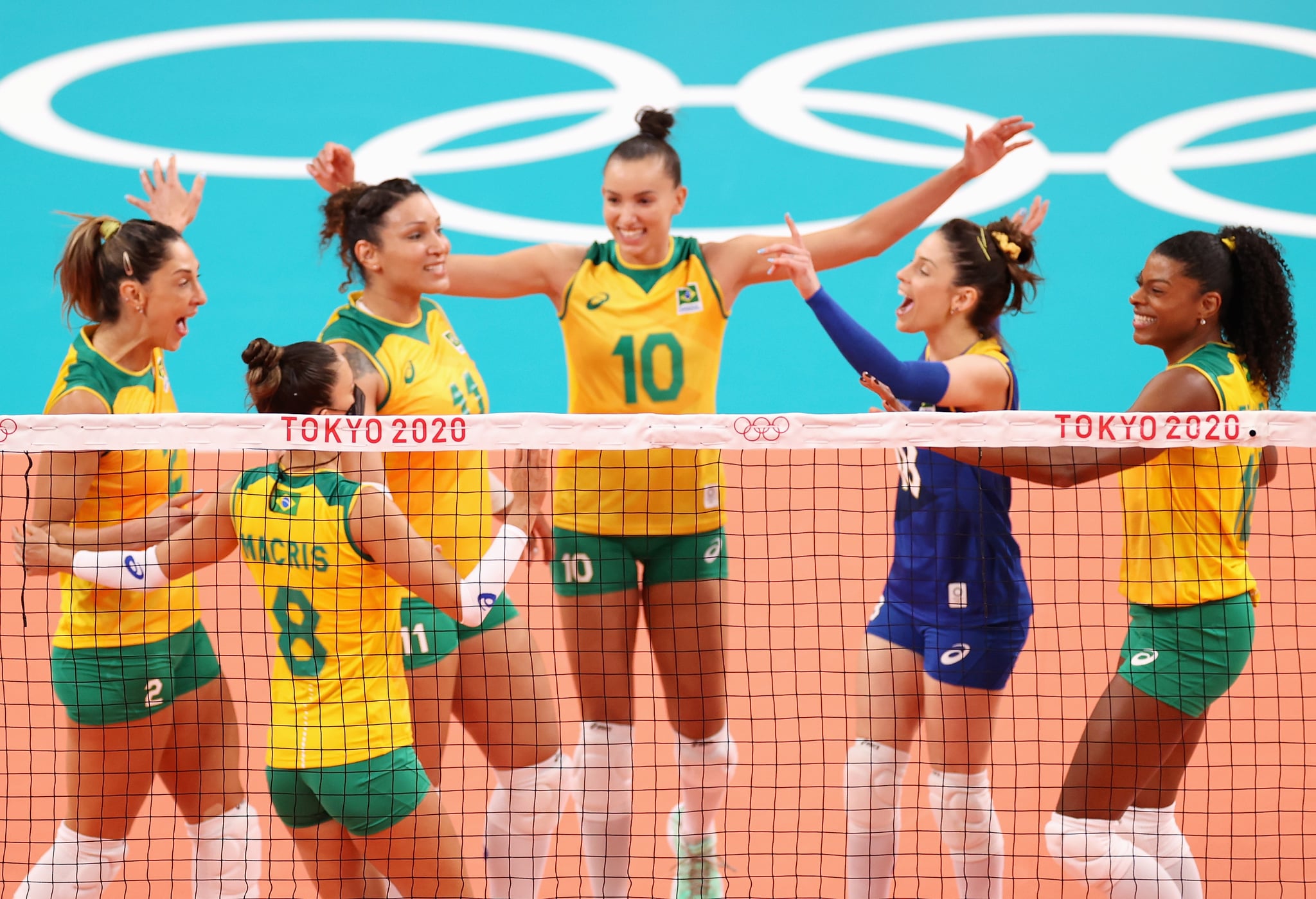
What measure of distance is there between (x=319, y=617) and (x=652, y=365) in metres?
1.86

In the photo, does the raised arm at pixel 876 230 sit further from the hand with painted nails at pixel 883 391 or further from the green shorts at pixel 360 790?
the green shorts at pixel 360 790

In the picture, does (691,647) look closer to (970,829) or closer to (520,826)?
(520,826)

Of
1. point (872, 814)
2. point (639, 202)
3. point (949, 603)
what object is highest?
point (639, 202)

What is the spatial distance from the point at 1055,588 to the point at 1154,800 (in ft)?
10.6

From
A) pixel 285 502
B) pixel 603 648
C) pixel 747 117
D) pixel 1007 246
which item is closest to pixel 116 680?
pixel 285 502

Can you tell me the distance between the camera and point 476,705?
534 centimetres

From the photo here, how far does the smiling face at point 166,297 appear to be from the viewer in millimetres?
5035

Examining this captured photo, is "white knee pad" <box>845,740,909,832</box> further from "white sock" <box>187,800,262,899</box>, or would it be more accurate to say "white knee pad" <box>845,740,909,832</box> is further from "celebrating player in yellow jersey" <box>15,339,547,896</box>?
"white sock" <box>187,800,262,899</box>

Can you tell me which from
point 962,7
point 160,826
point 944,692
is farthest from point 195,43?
point 944,692

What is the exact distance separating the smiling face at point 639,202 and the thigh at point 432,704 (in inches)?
72.2

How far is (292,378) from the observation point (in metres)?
4.52

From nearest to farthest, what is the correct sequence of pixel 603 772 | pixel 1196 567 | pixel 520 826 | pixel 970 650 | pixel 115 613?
pixel 1196 567 < pixel 115 613 < pixel 970 650 < pixel 520 826 < pixel 603 772

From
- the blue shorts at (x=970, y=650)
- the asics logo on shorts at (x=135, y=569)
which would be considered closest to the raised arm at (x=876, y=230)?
the blue shorts at (x=970, y=650)

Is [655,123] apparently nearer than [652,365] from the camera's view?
No
